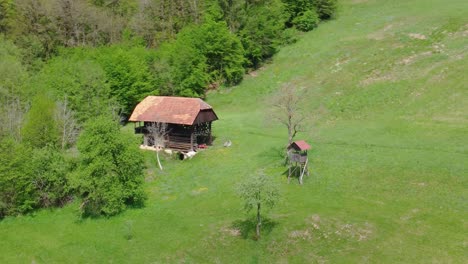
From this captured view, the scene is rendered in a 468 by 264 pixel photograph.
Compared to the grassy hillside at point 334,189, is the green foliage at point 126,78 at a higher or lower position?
higher

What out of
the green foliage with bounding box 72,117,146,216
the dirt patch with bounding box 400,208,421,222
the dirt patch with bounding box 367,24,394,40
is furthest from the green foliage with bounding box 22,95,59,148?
the dirt patch with bounding box 367,24,394,40

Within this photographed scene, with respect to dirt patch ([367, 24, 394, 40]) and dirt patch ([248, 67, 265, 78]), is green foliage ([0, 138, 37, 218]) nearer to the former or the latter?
dirt patch ([248, 67, 265, 78])

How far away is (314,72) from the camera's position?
7225cm

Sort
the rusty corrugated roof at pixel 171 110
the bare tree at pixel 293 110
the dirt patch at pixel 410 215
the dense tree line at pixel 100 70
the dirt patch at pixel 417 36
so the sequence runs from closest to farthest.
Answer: the dirt patch at pixel 410 215
the dense tree line at pixel 100 70
the rusty corrugated roof at pixel 171 110
the bare tree at pixel 293 110
the dirt patch at pixel 417 36

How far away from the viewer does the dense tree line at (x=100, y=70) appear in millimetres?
38719

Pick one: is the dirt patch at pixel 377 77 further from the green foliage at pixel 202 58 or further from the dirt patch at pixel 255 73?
the green foliage at pixel 202 58

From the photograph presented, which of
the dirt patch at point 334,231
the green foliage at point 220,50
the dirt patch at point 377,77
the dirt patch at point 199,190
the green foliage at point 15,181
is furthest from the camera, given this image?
the green foliage at point 220,50

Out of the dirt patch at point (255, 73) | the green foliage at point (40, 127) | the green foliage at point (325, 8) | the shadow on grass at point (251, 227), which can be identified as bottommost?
the shadow on grass at point (251, 227)

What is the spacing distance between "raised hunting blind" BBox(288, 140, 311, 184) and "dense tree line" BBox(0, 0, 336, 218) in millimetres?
13710

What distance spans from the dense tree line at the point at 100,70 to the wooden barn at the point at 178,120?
486 cm

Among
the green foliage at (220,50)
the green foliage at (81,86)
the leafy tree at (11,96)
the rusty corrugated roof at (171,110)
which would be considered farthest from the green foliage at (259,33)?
the leafy tree at (11,96)

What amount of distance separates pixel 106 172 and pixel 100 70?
28245 mm

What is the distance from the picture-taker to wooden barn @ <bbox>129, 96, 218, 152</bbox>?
5078 cm

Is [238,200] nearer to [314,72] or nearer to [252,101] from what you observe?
[252,101]
